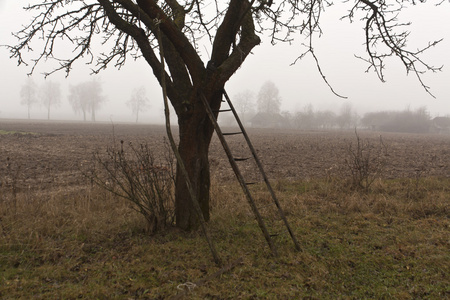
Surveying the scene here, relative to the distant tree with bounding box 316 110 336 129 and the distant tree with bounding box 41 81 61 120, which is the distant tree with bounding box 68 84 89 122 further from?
the distant tree with bounding box 316 110 336 129

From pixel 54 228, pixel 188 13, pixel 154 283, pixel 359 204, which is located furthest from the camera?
pixel 359 204

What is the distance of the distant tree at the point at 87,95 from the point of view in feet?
292

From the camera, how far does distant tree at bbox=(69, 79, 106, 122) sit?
8906cm

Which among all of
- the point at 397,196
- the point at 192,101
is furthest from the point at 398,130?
the point at 192,101

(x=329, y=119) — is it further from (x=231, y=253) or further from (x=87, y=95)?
(x=231, y=253)

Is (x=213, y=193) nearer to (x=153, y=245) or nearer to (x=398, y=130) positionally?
(x=153, y=245)

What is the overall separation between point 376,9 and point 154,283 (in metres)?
5.38

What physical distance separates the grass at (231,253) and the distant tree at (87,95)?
92593mm

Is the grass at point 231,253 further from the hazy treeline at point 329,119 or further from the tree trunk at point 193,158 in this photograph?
the hazy treeline at point 329,119

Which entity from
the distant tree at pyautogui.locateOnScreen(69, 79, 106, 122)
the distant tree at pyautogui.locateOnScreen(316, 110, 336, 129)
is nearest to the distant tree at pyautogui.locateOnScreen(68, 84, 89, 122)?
the distant tree at pyautogui.locateOnScreen(69, 79, 106, 122)

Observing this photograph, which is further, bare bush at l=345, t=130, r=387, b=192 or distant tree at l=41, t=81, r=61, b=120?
distant tree at l=41, t=81, r=61, b=120

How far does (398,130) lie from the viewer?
72.4 m

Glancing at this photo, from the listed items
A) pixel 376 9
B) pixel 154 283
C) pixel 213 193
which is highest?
pixel 376 9

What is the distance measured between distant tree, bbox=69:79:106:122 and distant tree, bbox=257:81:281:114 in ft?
173
